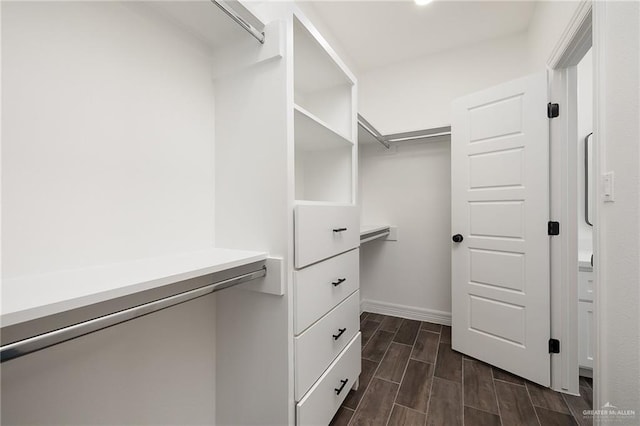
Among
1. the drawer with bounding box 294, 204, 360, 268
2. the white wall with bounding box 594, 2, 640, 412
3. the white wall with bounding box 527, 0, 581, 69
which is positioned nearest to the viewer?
the white wall with bounding box 594, 2, 640, 412

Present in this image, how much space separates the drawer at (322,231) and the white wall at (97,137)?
A: 0.46m

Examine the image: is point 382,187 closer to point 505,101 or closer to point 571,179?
point 505,101

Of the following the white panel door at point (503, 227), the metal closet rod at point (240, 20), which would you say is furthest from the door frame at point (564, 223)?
the metal closet rod at point (240, 20)

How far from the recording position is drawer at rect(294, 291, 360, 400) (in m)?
1.06

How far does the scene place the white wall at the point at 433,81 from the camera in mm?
2283

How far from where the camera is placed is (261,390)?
106 cm

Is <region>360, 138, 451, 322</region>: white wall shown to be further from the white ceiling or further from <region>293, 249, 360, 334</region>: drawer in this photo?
<region>293, 249, 360, 334</region>: drawer

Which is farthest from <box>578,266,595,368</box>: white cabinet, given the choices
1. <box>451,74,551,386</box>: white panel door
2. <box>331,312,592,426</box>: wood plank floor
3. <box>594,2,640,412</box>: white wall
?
<box>594,2,640,412</box>: white wall

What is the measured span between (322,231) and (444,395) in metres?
1.29

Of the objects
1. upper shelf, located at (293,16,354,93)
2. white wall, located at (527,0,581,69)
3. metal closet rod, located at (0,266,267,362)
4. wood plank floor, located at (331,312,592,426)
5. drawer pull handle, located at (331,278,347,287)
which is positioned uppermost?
white wall, located at (527,0,581,69)

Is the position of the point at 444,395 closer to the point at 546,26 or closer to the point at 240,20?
the point at 240,20

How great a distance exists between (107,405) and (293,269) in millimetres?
744

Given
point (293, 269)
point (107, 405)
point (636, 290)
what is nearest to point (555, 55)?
point (636, 290)

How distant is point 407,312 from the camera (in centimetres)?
266
